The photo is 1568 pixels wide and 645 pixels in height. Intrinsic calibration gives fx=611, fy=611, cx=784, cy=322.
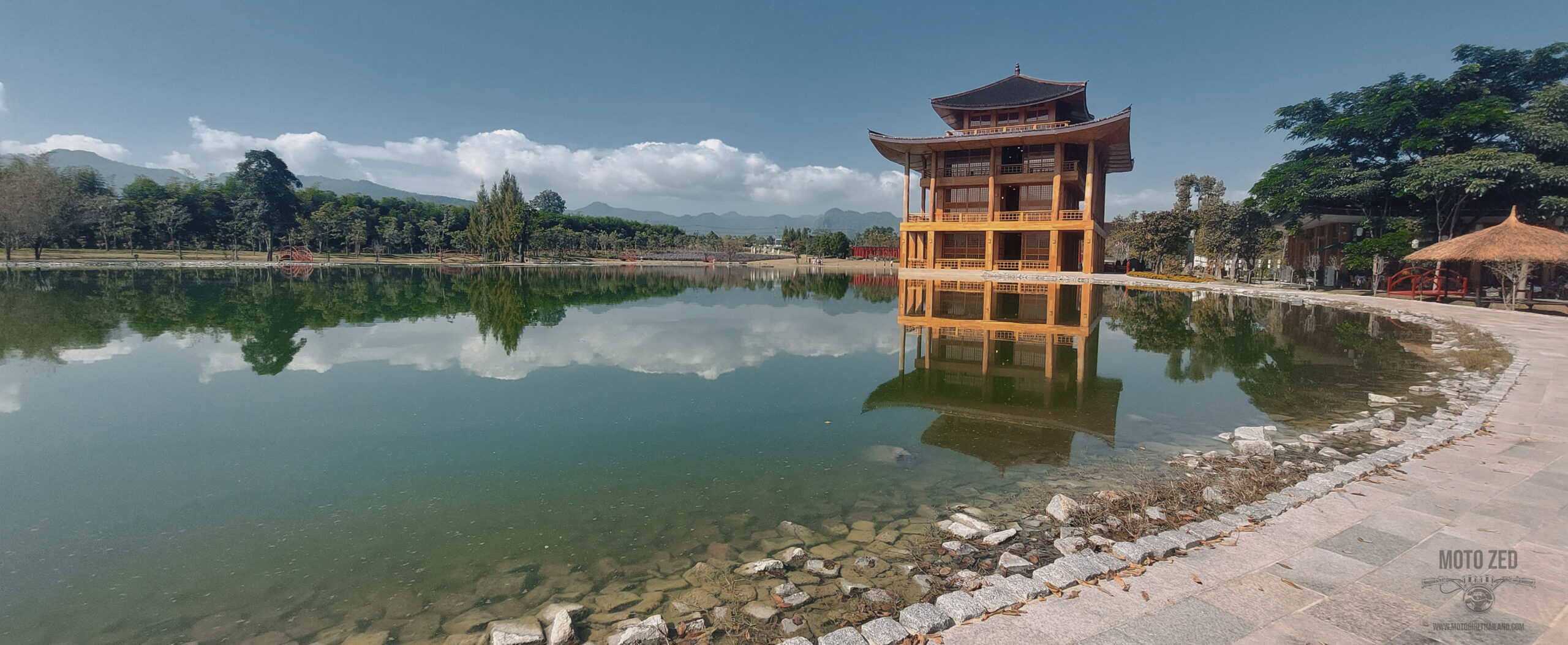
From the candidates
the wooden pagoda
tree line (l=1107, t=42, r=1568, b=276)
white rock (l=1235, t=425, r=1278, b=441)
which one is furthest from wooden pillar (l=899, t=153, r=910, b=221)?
white rock (l=1235, t=425, r=1278, b=441)

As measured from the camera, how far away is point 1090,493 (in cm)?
422

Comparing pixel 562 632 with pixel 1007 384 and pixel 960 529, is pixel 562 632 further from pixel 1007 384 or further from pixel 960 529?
pixel 1007 384

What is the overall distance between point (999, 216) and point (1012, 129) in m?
4.77

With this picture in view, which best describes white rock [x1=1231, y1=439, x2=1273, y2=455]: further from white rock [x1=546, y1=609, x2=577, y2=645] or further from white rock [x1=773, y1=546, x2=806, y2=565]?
white rock [x1=546, y1=609, x2=577, y2=645]

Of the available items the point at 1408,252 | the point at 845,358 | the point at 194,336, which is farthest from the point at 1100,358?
Result: the point at 1408,252

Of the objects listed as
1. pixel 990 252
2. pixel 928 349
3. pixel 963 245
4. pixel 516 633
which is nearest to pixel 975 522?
pixel 516 633

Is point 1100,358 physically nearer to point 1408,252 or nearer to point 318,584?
point 318,584

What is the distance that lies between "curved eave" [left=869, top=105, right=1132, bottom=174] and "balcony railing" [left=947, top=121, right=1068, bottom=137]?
385mm

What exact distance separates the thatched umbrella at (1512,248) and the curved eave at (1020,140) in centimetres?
1319

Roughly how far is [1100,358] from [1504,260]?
13962 mm

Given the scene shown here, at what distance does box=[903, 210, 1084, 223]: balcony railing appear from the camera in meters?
29.3

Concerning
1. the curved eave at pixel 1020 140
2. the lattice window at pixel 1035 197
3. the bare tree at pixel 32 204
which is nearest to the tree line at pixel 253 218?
the bare tree at pixel 32 204

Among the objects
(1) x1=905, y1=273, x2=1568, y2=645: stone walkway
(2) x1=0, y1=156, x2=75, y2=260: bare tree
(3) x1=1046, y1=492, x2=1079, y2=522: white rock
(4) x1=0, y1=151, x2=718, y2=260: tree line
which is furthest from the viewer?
(4) x1=0, y1=151, x2=718, y2=260: tree line

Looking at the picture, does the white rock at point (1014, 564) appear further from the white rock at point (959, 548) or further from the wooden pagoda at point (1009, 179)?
the wooden pagoda at point (1009, 179)
